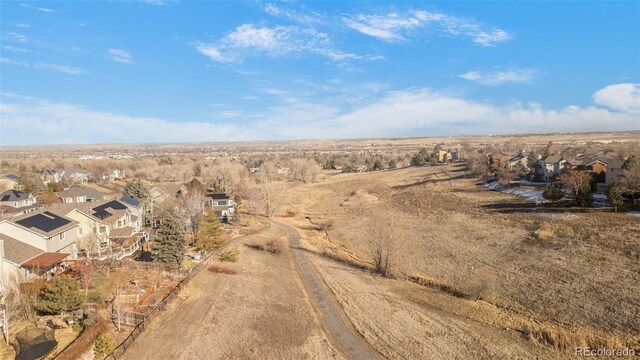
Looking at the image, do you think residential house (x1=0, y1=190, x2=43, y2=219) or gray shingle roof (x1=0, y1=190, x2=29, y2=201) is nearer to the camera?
residential house (x1=0, y1=190, x2=43, y2=219)

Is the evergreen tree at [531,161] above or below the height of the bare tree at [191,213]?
above

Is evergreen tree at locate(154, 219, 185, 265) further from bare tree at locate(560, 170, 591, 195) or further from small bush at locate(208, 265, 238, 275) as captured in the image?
bare tree at locate(560, 170, 591, 195)

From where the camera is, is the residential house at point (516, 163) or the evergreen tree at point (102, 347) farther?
the residential house at point (516, 163)

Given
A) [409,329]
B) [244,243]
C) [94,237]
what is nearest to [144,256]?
[94,237]

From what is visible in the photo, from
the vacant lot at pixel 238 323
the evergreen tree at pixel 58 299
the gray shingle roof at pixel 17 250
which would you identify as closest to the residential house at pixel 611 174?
the vacant lot at pixel 238 323

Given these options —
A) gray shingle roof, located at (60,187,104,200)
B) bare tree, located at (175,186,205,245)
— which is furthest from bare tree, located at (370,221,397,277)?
gray shingle roof, located at (60,187,104,200)

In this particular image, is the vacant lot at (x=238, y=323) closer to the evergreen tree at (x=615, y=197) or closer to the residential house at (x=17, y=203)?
the residential house at (x=17, y=203)
